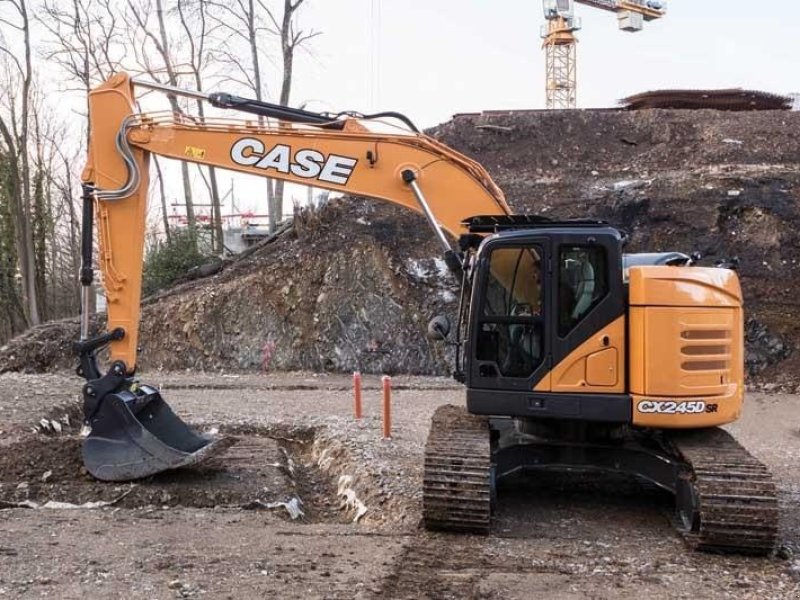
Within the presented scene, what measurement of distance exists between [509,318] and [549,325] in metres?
0.32

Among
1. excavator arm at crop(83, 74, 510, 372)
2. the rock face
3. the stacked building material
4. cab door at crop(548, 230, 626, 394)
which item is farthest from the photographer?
the stacked building material

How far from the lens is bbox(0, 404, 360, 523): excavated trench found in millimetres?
6961

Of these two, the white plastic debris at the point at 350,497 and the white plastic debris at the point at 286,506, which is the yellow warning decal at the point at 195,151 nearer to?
the white plastic debris at the point at 286,506

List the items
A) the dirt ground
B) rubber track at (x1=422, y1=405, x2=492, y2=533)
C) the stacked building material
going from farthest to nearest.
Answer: the stacked building material < rubber track at (x1=422, y1=405, x2=492, y2=533) < the dirt ground

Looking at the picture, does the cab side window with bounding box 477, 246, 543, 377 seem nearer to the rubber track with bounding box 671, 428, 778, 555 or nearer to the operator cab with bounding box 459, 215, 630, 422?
the operator cab with bounding box 459, 215, 630, 422

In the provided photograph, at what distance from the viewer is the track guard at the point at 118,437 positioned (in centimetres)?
723

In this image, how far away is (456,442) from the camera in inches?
249

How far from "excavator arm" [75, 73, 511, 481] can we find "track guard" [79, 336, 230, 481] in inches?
0.4

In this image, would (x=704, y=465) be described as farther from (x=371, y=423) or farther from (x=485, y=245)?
(x=371, y=423)

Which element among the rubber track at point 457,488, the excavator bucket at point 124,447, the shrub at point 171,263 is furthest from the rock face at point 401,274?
the rubber track at point 457,488

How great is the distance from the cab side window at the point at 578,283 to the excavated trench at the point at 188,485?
109 inches

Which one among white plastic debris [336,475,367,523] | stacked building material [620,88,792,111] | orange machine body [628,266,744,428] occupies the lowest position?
white plastic debris [336,475,367,523]

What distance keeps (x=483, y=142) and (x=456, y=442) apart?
1869 centimetres

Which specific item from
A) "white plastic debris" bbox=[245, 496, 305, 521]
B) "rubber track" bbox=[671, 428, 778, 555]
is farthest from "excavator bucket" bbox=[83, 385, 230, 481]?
"rubber track" bbox=[671, 428, 778, 555]
